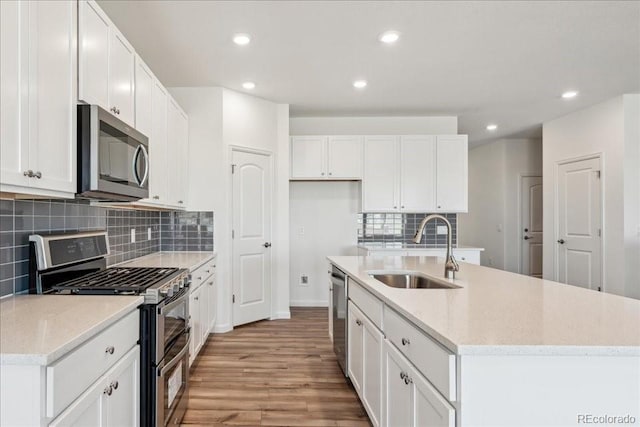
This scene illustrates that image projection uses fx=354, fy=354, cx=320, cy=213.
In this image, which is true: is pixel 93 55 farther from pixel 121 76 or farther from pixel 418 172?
pixel 418 172

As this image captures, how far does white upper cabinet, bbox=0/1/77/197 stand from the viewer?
1.23 meters

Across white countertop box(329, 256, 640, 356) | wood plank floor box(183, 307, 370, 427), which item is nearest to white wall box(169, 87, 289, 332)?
wood plank floor box(183, 307, 370, 427)

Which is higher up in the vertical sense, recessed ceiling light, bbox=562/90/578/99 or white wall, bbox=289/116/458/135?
recessed ceiling light, bbox=562/90/578/99

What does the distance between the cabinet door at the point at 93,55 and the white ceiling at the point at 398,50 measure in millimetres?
687

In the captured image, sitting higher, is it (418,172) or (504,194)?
(418,172)

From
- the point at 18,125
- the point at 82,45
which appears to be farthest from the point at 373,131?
the point at 18,125

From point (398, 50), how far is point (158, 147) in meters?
2.18

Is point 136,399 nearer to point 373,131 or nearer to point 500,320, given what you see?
point 500,320

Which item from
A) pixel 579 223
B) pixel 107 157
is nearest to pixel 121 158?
pixel 107 157

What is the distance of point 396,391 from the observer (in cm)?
153

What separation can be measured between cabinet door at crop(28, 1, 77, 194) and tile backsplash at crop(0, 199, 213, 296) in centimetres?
38

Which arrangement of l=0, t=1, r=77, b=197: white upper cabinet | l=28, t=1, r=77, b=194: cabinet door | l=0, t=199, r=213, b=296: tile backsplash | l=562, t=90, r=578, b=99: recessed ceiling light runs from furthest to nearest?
l=562, t=90, r=578, b=99: recessed ceiling light < l=0, t=199, r=213, b=296: tile backsplash < l=28, t=1, r=77, b=194: cabinet door < l=0, t=1, r=77, b=197: white upper cabinet

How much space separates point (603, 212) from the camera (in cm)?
451

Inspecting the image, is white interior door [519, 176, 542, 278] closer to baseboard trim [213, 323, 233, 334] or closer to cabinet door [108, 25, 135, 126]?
baseboard trim [213, 323, 233, 334]
